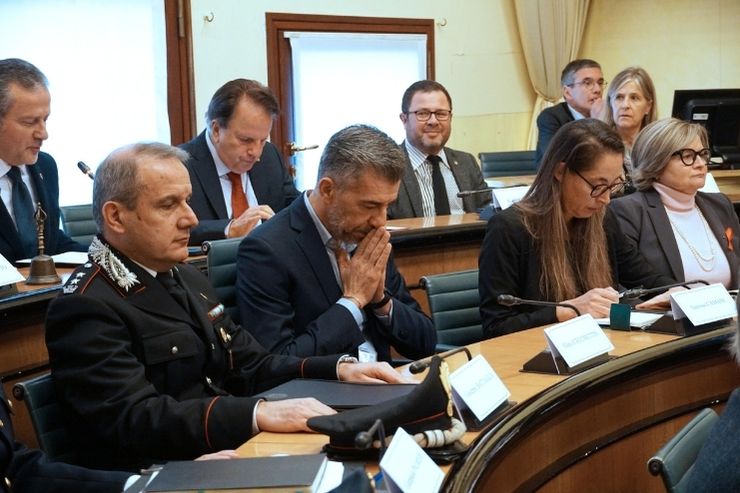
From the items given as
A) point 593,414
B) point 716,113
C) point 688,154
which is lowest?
point 593,414

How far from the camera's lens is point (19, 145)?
3.99 m

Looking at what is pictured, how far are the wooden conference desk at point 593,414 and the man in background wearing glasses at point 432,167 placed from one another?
2.27 m

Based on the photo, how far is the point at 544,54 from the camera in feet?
29.6

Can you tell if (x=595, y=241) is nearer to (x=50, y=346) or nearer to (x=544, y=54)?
(x=50, y=346)

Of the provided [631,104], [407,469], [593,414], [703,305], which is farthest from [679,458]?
[631,104]

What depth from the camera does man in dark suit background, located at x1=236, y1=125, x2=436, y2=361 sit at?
115 inches

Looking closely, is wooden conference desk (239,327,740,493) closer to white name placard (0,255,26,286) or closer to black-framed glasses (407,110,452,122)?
white name placard (0,255,26,286)

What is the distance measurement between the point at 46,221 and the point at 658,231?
94.5 inches

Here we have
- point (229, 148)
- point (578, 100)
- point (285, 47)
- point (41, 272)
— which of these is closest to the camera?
point (41, 272)

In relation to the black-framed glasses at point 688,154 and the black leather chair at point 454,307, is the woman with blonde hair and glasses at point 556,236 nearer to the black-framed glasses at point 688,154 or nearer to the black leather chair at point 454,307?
the black leather chair at point 454,307

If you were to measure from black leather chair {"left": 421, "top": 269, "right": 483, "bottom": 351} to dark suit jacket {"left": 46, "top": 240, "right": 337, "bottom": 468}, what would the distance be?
1299 mm

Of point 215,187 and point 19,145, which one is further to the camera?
point 215,187

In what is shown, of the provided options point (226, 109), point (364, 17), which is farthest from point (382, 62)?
point (226, 109)

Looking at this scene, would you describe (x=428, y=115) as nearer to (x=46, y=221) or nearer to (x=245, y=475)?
(x=46, y=221)
